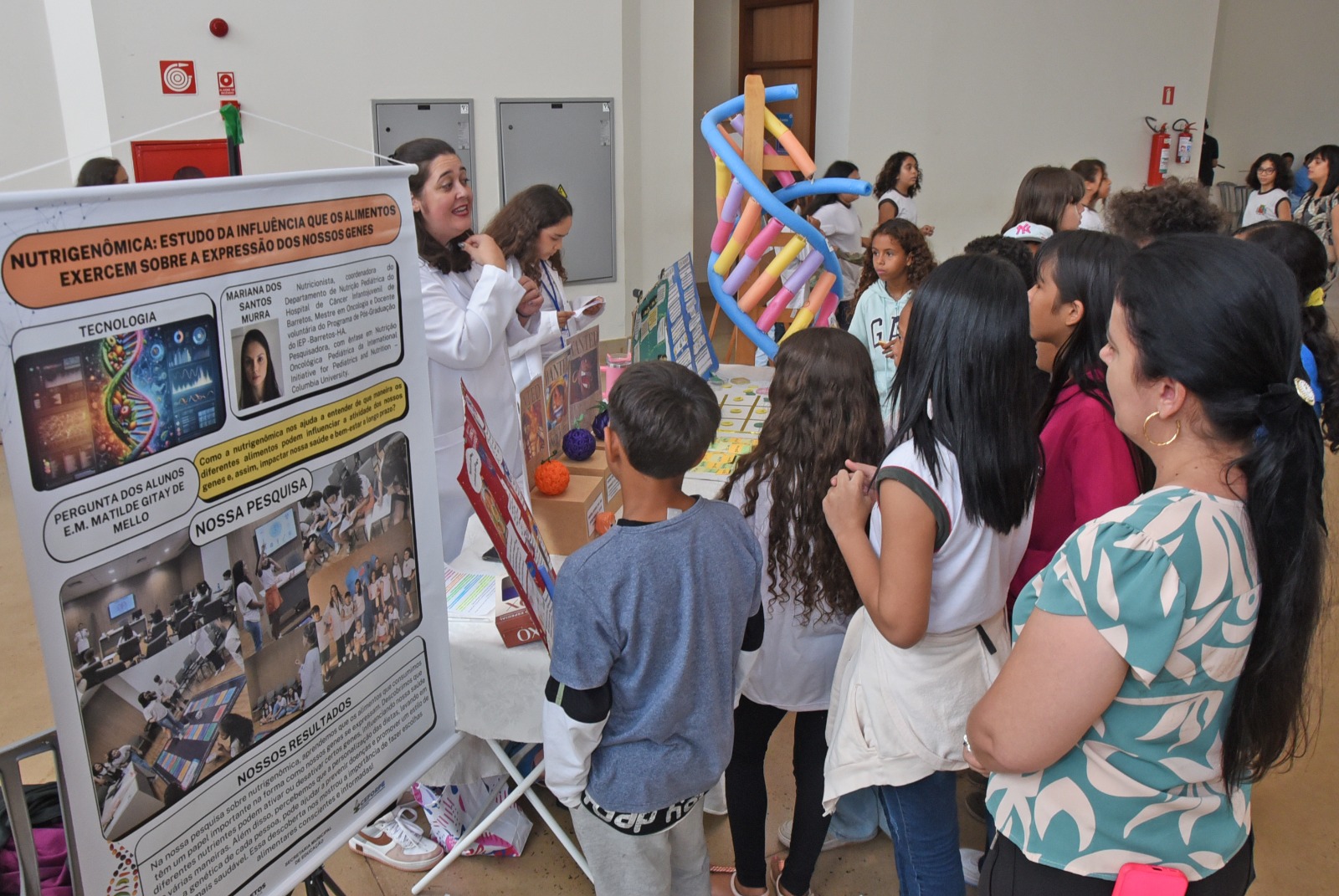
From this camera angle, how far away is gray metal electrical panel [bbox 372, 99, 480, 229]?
248 inches

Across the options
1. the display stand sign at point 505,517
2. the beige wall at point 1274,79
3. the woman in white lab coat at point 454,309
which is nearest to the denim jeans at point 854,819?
the display stand sign at point 505,517

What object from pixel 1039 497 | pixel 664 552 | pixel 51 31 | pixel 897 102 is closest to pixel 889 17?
pixel 897 102

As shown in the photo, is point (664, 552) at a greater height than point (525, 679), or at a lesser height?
greater

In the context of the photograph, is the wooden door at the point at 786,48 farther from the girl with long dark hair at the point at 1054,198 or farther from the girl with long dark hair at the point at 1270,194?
the girl with long dark hair at the point at 1054,198

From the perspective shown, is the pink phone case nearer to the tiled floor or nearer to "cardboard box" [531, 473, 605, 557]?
the tiled floor

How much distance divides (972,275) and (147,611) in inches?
48.3

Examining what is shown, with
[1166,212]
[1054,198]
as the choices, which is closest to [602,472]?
[1166,212]

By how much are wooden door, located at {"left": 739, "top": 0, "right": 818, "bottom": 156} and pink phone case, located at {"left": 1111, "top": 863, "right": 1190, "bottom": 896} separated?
8.54m

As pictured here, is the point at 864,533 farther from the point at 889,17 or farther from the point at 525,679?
the point at 889,17

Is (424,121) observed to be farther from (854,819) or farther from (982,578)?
(982,578)

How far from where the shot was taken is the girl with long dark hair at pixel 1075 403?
174 centimetres

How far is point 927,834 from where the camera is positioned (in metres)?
1.70

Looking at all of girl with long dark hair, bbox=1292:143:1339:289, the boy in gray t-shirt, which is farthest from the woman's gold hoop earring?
girl with long dark hair, bbox=1292:143:1339:289

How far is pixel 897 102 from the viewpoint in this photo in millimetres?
8234
